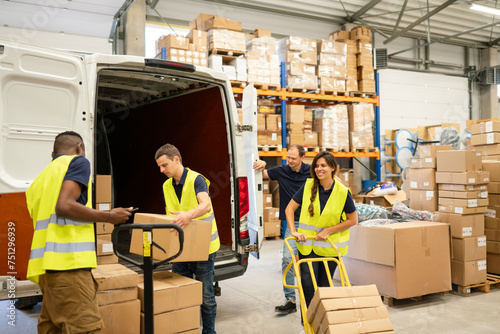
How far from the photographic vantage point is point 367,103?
34.9ft

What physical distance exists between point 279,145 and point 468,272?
193 inches

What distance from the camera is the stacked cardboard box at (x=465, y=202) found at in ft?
17.2

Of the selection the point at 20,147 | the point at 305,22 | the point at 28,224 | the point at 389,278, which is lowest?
the point at 389,278

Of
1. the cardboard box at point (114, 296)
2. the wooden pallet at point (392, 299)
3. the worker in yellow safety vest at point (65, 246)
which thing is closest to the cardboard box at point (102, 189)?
the cardboard box at point (114, 296)

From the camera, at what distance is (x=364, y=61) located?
10539 mm

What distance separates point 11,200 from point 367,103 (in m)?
9.16

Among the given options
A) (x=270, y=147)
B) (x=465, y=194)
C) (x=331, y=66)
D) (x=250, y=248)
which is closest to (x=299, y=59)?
(x=331, y=66)

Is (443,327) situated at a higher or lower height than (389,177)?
lower

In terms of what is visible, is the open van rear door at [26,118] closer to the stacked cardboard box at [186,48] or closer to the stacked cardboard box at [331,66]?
the stacked cardboard box at [186,48]

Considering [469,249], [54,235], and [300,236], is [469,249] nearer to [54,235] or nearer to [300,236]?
[300,236]

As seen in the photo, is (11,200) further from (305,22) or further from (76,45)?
(305,22)

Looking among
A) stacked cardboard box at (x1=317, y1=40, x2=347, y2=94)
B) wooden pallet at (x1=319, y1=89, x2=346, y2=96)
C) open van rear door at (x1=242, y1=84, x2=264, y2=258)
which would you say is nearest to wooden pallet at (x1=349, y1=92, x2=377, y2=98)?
wooden pallet at (x1=319, y1=89, x2=346, y2=96)

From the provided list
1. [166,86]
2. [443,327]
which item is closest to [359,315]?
[443,327]

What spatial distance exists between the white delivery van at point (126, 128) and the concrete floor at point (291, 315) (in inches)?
24.4
